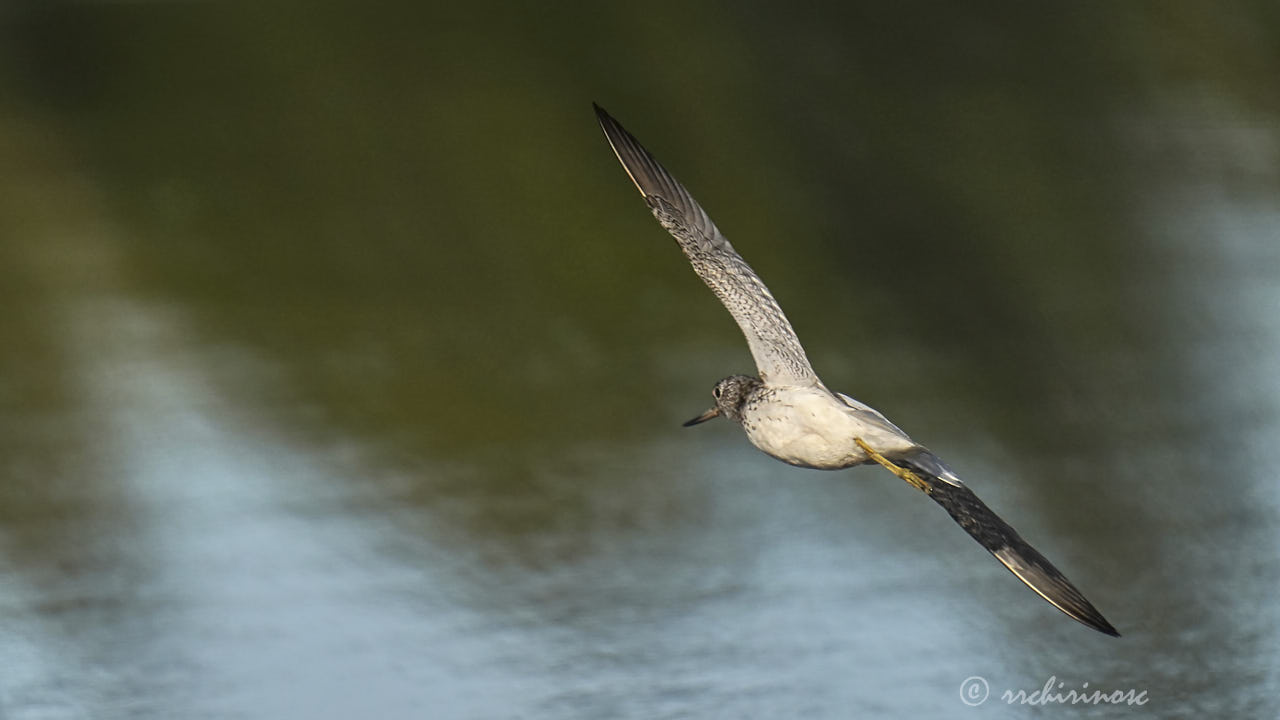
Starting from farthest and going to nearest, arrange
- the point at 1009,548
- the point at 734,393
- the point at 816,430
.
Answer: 1. the point at 734,393
2. the point at 816,430
3. the point at 1009,548

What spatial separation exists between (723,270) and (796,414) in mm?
485

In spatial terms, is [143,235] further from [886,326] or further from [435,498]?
[886,326]

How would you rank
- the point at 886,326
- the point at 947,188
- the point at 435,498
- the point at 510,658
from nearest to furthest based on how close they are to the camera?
the point at 510,658, the point at 435,498, the point at 886,326, the point at 947,188

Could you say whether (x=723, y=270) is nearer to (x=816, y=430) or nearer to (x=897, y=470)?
(x=816, y=430)

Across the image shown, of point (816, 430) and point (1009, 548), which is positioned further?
point (816, 430)

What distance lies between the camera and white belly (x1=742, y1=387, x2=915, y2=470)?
272 centimetres

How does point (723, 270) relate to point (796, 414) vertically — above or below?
above

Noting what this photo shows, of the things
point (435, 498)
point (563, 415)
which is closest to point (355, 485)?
point (435, 498)

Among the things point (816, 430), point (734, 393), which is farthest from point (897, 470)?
point (734, 393)

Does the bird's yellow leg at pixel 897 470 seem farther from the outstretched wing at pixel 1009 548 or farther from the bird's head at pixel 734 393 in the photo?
the bird's head at pixel 734 393

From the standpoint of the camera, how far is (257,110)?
23.0 feet

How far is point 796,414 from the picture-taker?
111 inches

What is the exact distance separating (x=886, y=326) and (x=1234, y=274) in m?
2.00

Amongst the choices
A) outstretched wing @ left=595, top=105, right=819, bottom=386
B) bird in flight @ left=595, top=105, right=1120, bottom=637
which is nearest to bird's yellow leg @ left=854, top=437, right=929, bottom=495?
bird in flight @ left=595, top=105, right=1120, bottom=637
